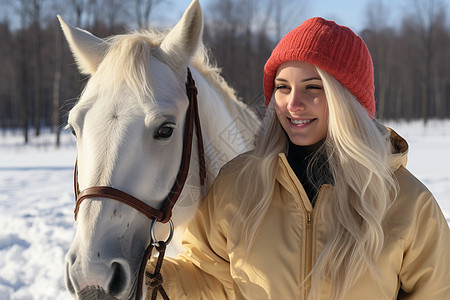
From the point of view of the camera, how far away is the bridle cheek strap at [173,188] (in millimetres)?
1265

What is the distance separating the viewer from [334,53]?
137 cm

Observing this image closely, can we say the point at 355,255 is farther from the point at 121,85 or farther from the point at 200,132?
the point at 121,85

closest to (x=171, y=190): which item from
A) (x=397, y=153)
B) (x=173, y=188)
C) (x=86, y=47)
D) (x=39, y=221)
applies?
(x=173, y=188)

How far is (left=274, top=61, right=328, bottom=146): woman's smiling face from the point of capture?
4.67ft

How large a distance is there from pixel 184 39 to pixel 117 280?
3.54 ft

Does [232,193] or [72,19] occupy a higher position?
[72,19]

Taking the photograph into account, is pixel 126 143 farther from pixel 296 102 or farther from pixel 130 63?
pixel 296 102

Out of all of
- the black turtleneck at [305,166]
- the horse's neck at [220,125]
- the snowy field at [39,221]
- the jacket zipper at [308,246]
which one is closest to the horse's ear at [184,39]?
the horse's neck at [220,125]

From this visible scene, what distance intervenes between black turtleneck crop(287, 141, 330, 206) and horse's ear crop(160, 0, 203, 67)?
67 cm

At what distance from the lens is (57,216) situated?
482 cm

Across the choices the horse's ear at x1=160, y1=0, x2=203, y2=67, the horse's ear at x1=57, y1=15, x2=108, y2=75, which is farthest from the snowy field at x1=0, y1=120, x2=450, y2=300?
the horse's ear at x1=160, y1=0, x2=203, y2=67

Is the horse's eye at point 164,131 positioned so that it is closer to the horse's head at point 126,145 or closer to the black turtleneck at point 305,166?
the horse's head at point 126,145

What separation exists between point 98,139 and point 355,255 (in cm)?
108

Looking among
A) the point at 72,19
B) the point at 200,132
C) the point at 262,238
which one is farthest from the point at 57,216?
the point at 72,19
